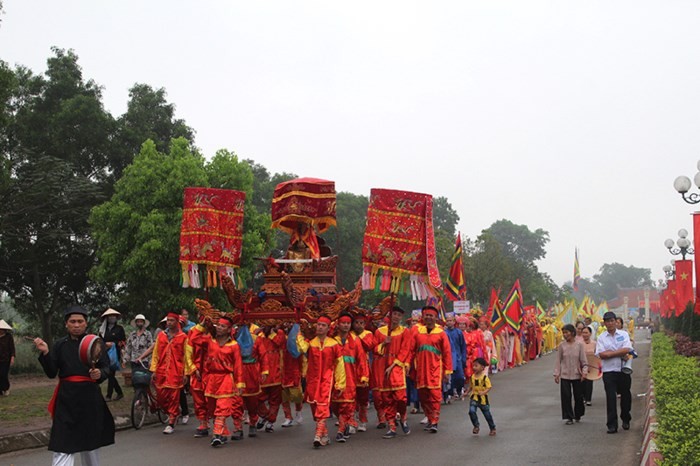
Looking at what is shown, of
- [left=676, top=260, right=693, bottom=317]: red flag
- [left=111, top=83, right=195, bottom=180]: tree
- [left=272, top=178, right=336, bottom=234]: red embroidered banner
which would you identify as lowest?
[left=676, top=260, right=693, bottom=317]: red flag

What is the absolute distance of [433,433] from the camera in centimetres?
1252

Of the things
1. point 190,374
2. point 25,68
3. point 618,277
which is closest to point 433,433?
point 190,374

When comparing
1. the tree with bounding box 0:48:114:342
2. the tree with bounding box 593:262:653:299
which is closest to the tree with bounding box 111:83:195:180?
the tree with bounding box 0:48:114:342

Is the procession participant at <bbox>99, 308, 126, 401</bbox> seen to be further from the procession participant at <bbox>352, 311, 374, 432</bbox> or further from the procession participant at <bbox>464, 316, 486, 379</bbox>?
the procession participant at <bbox>464, 316, 486, 379</bbox>

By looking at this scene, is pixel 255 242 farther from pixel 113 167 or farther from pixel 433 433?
pixel 433 433

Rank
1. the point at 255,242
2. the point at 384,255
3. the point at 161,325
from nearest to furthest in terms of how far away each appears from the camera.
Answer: the point at 384,255
the point at 161,325
the point at 255,242

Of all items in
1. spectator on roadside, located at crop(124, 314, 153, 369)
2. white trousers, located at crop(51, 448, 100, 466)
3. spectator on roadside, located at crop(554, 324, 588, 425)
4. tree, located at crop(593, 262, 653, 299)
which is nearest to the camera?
white trousers, located at crop(51, 448, 100, 466)

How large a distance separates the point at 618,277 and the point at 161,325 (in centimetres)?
19061

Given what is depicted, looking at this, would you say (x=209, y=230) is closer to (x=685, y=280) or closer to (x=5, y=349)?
(x=5, y=349)

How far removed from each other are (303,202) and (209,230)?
1.76 meters

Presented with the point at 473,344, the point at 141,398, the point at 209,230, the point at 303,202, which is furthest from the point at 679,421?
the point at 473,344

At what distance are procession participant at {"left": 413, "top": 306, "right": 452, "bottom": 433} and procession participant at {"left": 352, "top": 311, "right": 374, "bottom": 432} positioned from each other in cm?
70

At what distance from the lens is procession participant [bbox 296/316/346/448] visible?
11477mm

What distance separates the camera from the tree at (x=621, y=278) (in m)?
191
